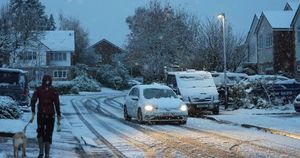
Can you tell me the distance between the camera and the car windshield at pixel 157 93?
2422 centimetres

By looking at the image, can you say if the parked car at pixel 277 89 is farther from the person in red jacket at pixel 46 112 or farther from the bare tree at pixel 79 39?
the bare tree at pixel 79 39

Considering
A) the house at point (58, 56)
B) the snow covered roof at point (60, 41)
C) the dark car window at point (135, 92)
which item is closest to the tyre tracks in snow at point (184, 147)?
the dark car window at point (135, 92)

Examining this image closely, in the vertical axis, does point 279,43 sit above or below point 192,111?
above

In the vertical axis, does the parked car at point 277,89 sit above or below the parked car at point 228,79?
below

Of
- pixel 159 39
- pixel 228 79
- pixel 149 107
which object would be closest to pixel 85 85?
pixel 159 39

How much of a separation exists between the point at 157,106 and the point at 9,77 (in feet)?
32.5

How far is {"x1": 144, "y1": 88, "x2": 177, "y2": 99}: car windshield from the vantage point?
2422 cm

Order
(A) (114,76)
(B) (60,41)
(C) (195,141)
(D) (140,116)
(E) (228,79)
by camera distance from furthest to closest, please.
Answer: (B) (60,41) → (A) (114,76) → (E) (228,79) → (D) (140,116) → (C) (195,141)

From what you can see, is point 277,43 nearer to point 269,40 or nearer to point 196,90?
point 269,40

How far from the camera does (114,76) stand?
83875 mm

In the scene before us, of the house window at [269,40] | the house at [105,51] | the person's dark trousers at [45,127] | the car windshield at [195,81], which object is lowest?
the person's dark trousers at [45,127]

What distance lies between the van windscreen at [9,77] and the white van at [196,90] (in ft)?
25.1

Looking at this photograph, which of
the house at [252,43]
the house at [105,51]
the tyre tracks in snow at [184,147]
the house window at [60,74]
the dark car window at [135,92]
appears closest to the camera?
the tyre tracks in snow at [184,147]

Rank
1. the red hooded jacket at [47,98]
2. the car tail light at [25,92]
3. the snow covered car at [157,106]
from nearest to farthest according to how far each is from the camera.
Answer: the red hooded jacket at [47,98], the snow covered car at [157,106], the car tail light at [25,92]
